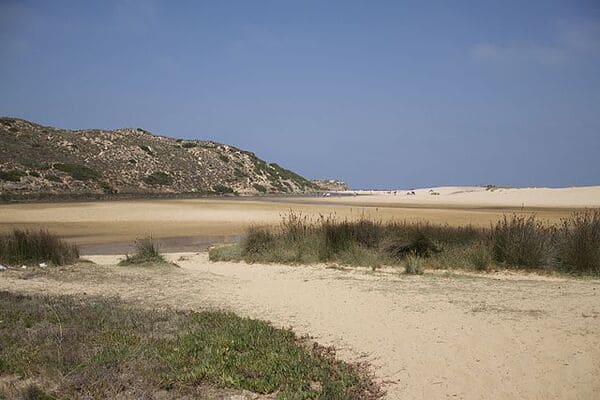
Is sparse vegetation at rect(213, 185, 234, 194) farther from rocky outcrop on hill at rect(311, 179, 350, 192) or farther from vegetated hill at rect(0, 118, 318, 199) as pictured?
rocky outcrop on hill at rect(311, 179, 350, 192)

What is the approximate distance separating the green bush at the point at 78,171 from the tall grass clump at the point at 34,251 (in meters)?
39.6

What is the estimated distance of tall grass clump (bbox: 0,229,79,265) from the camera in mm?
12578

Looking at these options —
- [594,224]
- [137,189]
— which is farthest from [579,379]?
[137,189]

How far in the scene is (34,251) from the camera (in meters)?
12.9

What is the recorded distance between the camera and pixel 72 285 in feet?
32.9

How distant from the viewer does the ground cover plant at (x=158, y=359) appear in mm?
4734

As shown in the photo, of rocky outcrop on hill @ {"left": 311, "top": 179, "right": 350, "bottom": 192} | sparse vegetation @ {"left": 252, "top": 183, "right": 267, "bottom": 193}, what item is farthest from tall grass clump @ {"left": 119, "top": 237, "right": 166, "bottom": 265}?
rocky outcrop on hill @ {"left": 311, "top": 179, "right": 350, "bottom": 192}

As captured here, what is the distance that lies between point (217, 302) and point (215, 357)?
3.23m

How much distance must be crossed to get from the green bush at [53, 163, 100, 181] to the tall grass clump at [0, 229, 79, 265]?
130 feet

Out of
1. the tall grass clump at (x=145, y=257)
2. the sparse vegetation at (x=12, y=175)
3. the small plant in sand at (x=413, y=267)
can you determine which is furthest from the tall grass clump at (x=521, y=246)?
the sparse vegetation at (x=12, y=175)

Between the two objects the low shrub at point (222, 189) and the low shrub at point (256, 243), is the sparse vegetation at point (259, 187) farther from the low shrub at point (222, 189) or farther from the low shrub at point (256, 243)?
the low shrub at point (256, 243)

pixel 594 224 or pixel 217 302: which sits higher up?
pixel 594 224

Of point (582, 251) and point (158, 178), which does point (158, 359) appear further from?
point (158, 178)

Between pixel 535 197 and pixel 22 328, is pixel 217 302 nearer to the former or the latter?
pixel 22 328
